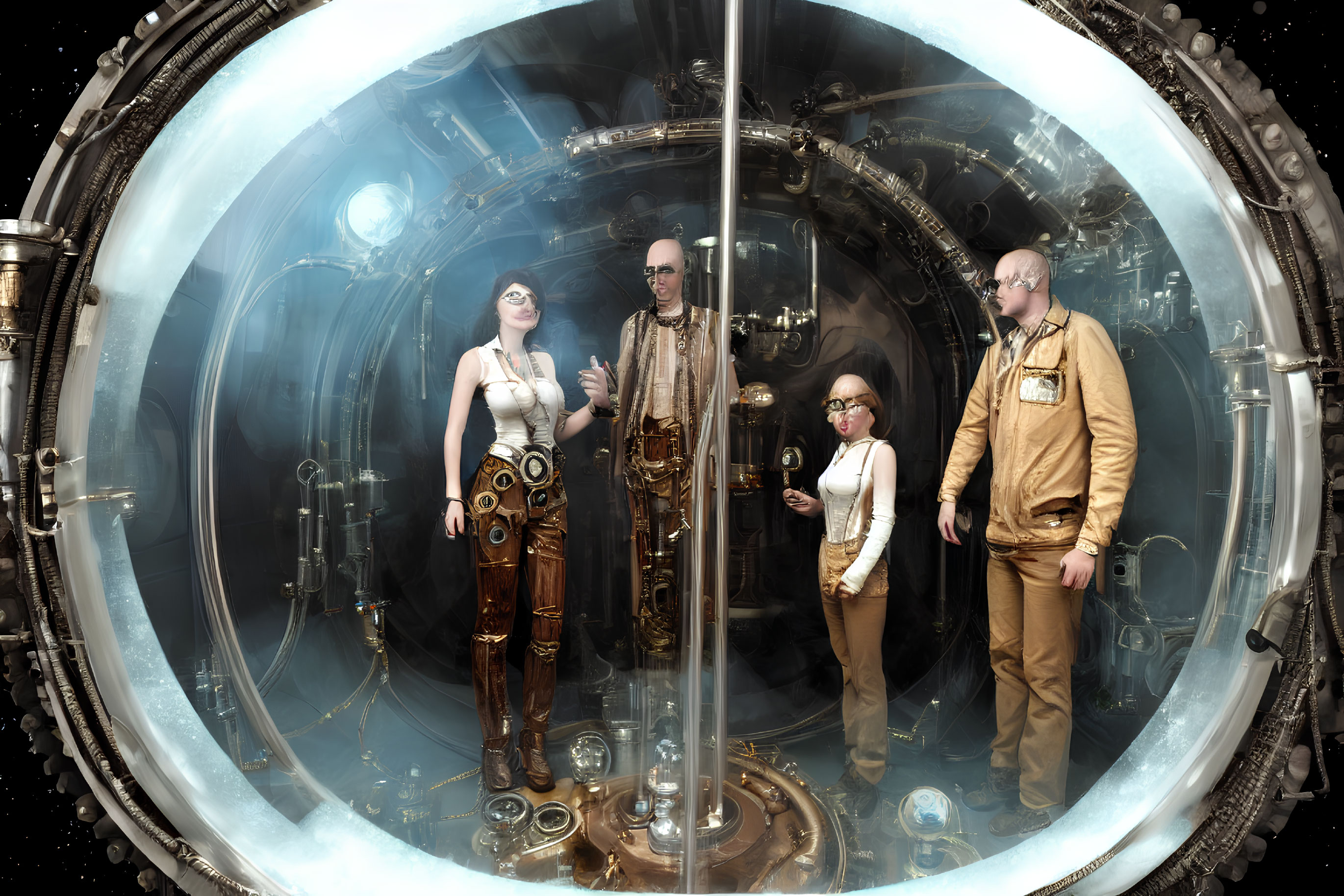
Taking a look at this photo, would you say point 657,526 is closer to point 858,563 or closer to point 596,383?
point 596,383

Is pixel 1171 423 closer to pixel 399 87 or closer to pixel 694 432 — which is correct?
pixel 694 432

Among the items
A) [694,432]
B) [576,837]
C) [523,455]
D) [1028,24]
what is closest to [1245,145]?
[1028,24]

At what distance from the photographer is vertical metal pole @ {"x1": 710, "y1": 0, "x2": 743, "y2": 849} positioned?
1547 millimetres

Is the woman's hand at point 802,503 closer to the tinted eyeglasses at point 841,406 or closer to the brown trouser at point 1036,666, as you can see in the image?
the tinted eyeglasses at point 841,406

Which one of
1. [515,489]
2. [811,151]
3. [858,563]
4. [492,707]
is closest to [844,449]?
[858,563]

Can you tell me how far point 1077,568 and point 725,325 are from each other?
3.07ft

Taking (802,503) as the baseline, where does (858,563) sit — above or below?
below

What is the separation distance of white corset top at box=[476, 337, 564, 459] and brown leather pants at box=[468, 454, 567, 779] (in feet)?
0.46

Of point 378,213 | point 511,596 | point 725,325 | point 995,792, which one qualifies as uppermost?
point 378,213

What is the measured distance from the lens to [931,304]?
1676 mm

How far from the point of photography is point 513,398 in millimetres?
1707

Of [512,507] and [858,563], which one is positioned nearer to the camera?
[858,563]

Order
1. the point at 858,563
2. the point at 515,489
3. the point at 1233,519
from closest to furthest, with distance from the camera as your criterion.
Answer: the point at 1233,519
the point at 858,563
the point at 515,489

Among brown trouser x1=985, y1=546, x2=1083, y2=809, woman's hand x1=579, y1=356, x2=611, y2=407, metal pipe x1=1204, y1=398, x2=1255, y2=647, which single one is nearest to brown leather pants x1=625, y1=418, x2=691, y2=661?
woman's hand x1=579, y1=356, x2=611, y2=407
